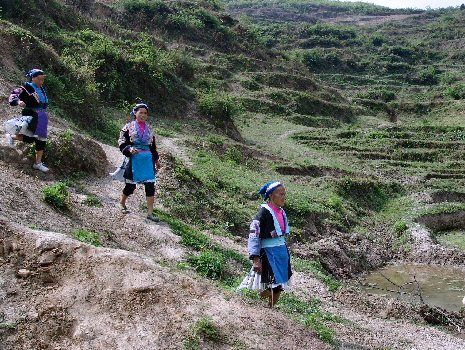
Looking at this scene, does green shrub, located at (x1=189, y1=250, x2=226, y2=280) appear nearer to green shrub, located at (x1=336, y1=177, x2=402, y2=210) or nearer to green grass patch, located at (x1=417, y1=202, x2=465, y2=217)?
green shrub, located at (x1=336, y1=177, x2=402, y2=210)

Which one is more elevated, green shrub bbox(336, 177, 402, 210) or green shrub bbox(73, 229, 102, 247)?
green shrub bbox(73, 229, 102, 247)

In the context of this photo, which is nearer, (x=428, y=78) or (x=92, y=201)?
(x=92, y=201)

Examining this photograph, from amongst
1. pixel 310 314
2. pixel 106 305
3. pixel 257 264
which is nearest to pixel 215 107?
pixel 310 314

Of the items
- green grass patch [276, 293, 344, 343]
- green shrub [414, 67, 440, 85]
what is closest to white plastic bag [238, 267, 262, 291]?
green grass patch [276, 293, 344, 343]

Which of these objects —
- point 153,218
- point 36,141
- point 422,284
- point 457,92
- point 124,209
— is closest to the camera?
point 36,141

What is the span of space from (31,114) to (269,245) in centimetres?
519

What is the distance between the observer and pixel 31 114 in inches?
358

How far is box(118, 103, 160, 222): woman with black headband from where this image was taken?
843 cm

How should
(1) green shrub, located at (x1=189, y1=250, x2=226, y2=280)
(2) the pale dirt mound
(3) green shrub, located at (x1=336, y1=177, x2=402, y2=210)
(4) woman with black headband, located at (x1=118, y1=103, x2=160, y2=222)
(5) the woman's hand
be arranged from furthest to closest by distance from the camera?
1. (3) green shrub, located at (x1=336, y1=177, x2=402, y2=210)
2. (1) green shrub, located at (x1=189, y1=250, x2=226, y2=280)
3. (4) woman with black headband, located at (x1=118, y1=103, x2=160, y2=222)
4. (5) the woman's hand
5. (2) the pale dirt mound

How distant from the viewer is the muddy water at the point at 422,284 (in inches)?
529

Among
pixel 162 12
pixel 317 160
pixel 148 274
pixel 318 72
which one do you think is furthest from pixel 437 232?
pixel 318 72

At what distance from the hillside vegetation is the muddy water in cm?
59

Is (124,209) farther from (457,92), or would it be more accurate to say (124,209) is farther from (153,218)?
(457,92)

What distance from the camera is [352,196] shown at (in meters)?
22.1
